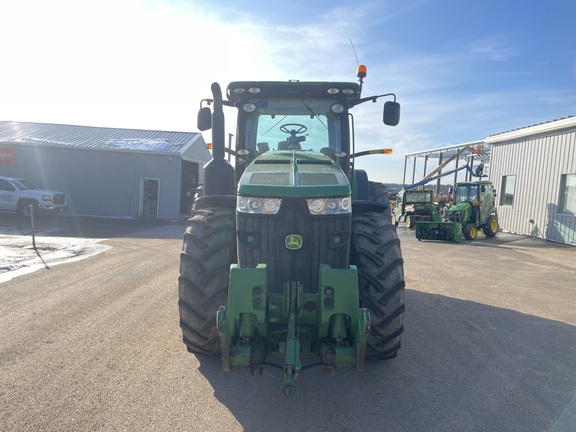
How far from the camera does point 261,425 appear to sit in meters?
2.93

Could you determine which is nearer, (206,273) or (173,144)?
(206,273)

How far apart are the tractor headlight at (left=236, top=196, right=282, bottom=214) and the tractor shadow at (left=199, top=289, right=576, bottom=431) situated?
149 centimetres

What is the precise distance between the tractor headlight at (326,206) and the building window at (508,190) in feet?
53.4

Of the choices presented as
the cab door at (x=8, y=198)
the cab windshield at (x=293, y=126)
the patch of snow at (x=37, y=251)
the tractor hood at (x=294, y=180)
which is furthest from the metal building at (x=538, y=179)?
the cab door at (x=8, y=198)

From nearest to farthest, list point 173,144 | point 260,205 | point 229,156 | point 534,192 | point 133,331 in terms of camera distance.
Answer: point 260,205
point 133,331
point 229,156
point 534,192
point 173,144

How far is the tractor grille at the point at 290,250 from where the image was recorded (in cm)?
327

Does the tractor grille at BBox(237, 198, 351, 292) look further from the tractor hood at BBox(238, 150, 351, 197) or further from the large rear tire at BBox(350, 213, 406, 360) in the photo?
the large rear tire at BBox(350, 213, 406, 360)

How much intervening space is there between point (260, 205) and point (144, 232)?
11.9m

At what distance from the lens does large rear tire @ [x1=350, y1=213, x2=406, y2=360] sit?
3.39 m

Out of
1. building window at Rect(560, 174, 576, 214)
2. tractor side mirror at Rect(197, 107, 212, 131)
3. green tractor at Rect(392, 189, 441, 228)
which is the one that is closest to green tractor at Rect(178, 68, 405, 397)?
tractor side mirror at Rect(197, 107, 212, 131)

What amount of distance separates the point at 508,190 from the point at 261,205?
17266 millimetres

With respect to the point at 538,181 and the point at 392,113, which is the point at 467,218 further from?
the point at 392,113

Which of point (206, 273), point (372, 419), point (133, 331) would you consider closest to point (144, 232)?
point (133, 331)

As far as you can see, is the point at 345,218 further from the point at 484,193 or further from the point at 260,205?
the point at 484,193
